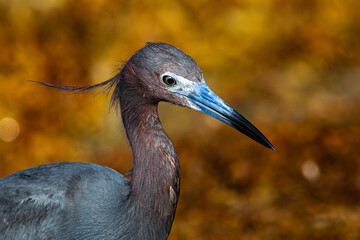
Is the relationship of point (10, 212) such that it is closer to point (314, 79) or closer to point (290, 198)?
point (290, 198)

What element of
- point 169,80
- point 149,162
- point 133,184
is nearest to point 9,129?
point 133,184

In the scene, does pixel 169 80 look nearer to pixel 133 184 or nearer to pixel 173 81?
pixel 173 81

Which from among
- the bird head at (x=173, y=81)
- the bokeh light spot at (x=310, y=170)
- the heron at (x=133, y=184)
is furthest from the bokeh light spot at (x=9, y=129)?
the bird head at (x=173, y=81)

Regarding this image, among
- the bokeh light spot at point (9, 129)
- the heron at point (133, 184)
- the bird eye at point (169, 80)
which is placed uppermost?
the bokeh light spot at point (9, 129)

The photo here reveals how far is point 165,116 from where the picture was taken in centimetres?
694

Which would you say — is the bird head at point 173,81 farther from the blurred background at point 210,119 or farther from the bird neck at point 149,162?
the blurred background at point 210,119

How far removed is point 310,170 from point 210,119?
146 cm

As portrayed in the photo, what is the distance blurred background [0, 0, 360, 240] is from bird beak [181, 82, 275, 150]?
2.94 m

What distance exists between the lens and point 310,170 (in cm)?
665

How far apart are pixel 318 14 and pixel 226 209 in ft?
10.5

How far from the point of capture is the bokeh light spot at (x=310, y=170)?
21.6ft

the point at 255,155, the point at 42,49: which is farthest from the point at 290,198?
the point at 42,49

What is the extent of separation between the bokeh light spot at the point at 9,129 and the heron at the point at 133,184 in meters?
3.16

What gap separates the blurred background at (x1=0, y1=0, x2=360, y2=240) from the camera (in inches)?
249
